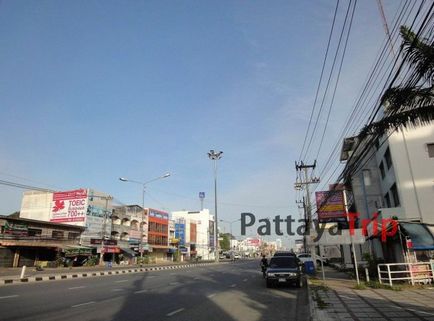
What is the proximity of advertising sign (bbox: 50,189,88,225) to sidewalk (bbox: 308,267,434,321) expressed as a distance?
135ft

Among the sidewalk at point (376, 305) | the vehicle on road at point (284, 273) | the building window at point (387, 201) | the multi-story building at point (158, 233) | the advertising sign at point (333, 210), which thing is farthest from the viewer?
the multi-story building at point (158, 233)

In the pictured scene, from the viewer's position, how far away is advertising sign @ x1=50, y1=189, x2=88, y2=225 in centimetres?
4947

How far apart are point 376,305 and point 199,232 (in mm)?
91668

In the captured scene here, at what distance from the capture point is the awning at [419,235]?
1712 cm

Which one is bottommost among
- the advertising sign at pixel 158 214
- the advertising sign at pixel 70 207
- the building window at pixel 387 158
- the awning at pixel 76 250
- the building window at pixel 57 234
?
the awning at pixel 76 250

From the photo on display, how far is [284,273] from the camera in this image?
59.1 feet

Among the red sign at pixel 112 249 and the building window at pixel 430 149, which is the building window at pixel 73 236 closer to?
the red sign at pixel 112 249

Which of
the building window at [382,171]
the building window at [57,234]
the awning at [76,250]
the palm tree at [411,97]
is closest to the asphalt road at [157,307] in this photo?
the palm tree at [411,97]

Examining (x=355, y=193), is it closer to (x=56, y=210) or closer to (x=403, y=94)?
(x=403, y=94)

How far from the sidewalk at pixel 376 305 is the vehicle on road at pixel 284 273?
310cm

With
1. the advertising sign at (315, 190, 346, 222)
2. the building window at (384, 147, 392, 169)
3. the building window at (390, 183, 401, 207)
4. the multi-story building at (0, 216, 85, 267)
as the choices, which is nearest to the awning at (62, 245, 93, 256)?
the multi-story building at (0, 216, 85, 267)

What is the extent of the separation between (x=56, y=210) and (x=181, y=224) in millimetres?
38938

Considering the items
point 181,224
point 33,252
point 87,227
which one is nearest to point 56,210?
point 87,227

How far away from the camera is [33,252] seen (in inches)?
1642
